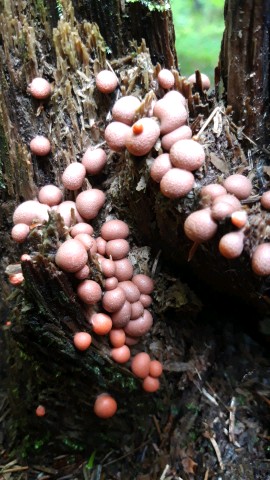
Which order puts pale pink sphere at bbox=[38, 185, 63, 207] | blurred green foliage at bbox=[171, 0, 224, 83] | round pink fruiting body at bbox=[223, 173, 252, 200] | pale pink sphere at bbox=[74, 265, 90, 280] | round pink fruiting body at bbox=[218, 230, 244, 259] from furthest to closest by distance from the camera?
blurred green foliage at bbox=[171, 0, 224, 83]
pale pink sphere at bbox=[38, 185, 63, 207]
pale pink sphere at bbox=[74, 265, 90, 280]
round pink fruiting body at bbox=[223, 173, 252, 200]
round pink fruiting body at bbox=[218, 230, 244, 259]

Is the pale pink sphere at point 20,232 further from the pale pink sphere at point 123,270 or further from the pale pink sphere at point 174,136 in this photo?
the pale pink sphere at point 174,136

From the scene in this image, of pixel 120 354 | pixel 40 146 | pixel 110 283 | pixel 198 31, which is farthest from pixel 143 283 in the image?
pixel 198 31

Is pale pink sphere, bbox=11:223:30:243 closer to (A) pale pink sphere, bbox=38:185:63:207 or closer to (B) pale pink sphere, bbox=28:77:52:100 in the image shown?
(A) pale pink sphere, bbox=38:185:63:207

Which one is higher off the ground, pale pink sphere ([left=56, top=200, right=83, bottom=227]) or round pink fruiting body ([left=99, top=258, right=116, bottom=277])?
pale pink sphere ([left=56, top=200, right=83, bottom=227])

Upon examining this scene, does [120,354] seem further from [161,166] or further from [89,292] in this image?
[161,166]

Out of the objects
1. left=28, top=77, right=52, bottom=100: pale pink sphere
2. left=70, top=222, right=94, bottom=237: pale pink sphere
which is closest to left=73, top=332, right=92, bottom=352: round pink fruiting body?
left=70, top=222, right=94, bottom=237: pale pink sphere

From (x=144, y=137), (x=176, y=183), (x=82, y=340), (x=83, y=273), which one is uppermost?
(x=144, y=137)

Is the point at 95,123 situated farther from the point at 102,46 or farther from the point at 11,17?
the point at 11,17
